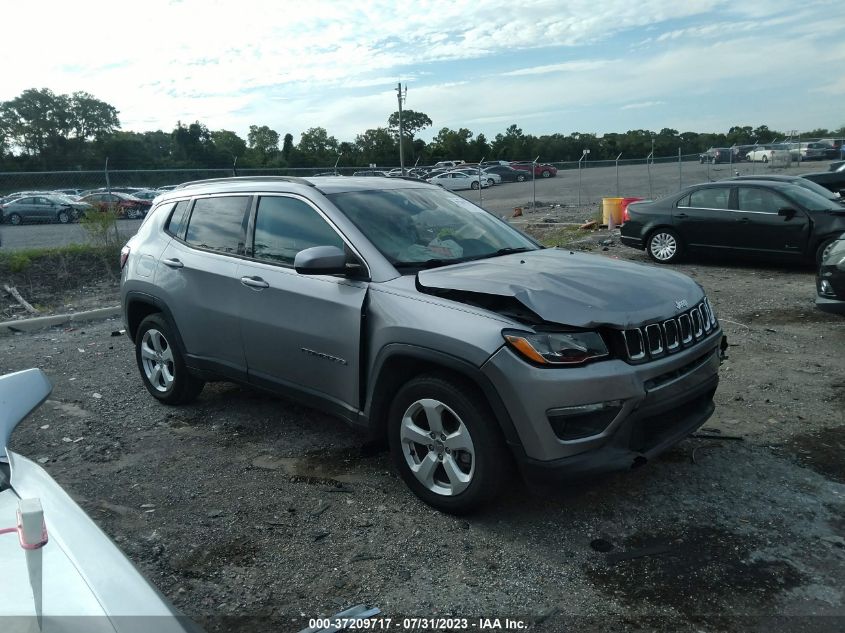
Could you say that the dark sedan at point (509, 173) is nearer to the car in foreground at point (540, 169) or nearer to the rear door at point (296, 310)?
the car in foreground at point (540, 169)

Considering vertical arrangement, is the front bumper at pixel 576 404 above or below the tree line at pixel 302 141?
below

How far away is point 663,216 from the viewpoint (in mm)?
12359

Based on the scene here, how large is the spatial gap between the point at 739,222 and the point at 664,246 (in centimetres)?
139

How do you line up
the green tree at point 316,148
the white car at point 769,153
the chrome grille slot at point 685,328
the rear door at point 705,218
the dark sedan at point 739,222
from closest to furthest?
the chrome grille slot at point 685,328
the dark sedan at point 739,222
the rear door at point 705,218
the white car at point 769,153
the green tree at point 316,148

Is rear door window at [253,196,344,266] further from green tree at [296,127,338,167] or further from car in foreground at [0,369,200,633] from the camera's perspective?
green tree at [296,127,338,167]

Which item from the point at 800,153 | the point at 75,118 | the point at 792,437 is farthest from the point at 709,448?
the point at 75,118

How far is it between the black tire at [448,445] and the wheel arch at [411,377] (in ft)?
0.20

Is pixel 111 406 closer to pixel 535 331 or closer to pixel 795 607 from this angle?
pixel 535 331

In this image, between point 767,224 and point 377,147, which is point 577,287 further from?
point 377,147

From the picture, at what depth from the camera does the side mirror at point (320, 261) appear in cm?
392

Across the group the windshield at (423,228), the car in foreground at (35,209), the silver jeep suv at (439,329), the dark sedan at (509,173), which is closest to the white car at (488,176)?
the dark sedan at (509,173)

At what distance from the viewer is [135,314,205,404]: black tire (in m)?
5.52

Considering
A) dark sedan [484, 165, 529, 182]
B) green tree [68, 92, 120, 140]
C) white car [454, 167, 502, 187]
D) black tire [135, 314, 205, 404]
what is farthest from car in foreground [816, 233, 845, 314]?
green tree [68, 92, 120, 140]

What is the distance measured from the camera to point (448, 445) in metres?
3.65
